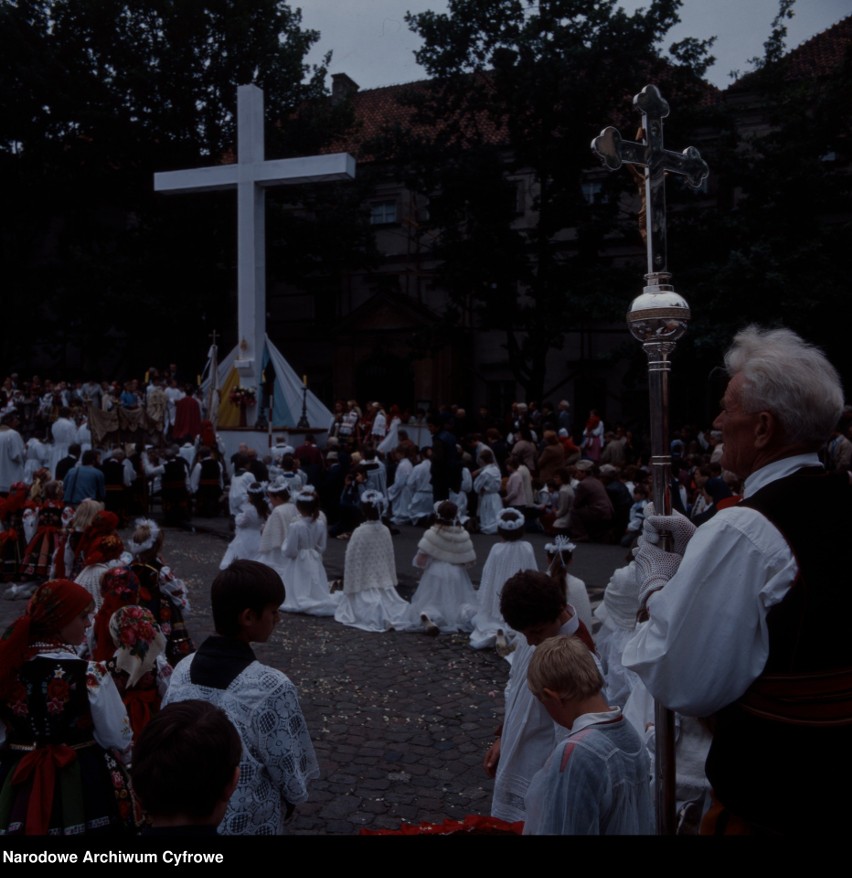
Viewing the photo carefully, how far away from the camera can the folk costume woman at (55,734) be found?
11.7 ft

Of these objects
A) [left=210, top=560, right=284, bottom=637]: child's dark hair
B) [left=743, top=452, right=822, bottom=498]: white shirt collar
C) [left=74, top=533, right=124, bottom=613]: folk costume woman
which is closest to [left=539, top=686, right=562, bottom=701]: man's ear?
[left=743, top=452, right=822, bottom=498]: white shirt collar

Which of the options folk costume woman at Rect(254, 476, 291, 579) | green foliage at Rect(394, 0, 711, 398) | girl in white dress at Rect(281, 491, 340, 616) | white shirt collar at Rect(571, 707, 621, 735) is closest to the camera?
white shirt collar at Rect(571, 707, 621, 735)

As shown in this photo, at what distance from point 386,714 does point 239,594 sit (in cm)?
404

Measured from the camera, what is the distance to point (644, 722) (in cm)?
532

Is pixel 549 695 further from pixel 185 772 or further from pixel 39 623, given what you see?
pixel 39 623

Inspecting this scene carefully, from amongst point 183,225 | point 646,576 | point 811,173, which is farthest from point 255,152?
point 646,576

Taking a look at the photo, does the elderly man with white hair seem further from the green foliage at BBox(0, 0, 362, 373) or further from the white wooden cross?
the green foliage at BBox(0, 0, 362, 373)

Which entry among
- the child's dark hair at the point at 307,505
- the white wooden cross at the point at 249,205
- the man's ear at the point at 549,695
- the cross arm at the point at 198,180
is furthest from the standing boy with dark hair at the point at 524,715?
the cross arm at the point at 198,180

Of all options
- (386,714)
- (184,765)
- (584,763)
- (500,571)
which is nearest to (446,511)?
(500,571)

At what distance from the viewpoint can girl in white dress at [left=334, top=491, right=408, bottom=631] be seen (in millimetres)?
10250

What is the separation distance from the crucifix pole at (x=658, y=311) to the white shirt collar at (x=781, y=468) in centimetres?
74

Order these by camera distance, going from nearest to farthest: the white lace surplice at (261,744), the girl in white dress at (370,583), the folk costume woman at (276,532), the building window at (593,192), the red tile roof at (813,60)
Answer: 1. the white lace surplice at (261,744)
2. the girl in white dress at (370,583)
3. the folk costume woman at (276,532)
4. the red tile roof at (813,60)
5. the building window at (593,192)

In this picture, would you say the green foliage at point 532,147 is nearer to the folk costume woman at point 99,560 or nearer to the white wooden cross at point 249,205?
the white wooden cross at point 249,205

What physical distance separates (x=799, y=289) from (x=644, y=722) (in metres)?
18.4
